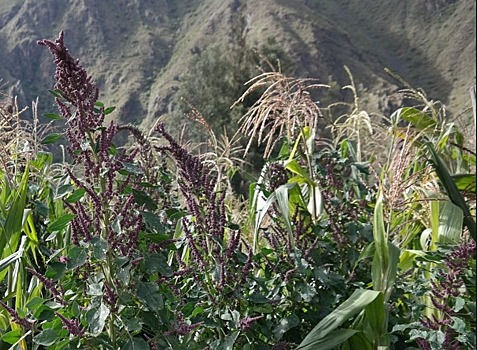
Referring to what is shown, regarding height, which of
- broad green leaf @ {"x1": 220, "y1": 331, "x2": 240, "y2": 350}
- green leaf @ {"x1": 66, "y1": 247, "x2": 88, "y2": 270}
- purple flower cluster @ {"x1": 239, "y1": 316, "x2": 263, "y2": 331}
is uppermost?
green leaf @ {"x1": 66, "y1": 247, "x2": 88, "y2": 270}

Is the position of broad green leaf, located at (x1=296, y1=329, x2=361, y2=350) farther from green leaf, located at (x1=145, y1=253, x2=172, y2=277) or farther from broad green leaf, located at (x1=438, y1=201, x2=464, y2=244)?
broad green leaf, located at (x1=438, y1=201, x2=464, y2=244)

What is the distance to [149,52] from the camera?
193 feet

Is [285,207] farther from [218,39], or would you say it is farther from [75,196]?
[218,39]

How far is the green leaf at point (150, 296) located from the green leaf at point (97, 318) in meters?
0.10

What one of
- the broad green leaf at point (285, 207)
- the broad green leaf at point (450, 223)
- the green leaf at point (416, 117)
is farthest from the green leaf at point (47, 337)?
the green leaf at point (416, 117)

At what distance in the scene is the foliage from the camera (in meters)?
1.58

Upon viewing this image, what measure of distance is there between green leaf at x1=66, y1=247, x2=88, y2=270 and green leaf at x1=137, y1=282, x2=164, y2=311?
0.16 metres

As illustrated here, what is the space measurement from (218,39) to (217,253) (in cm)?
5689

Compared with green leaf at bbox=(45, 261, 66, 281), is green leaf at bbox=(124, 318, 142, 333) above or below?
below

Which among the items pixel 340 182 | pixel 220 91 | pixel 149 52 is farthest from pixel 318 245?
pixel 149 52

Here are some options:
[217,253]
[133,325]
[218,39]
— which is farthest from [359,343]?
[218,39]

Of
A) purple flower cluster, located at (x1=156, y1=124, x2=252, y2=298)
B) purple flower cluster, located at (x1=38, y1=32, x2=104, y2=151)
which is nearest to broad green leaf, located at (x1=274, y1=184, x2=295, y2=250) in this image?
purple flower cluster, located at (x1=156, y1=124, x2=252, y2=298)

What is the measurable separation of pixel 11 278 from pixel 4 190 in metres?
0.36

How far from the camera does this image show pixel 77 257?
1542 millimetres
